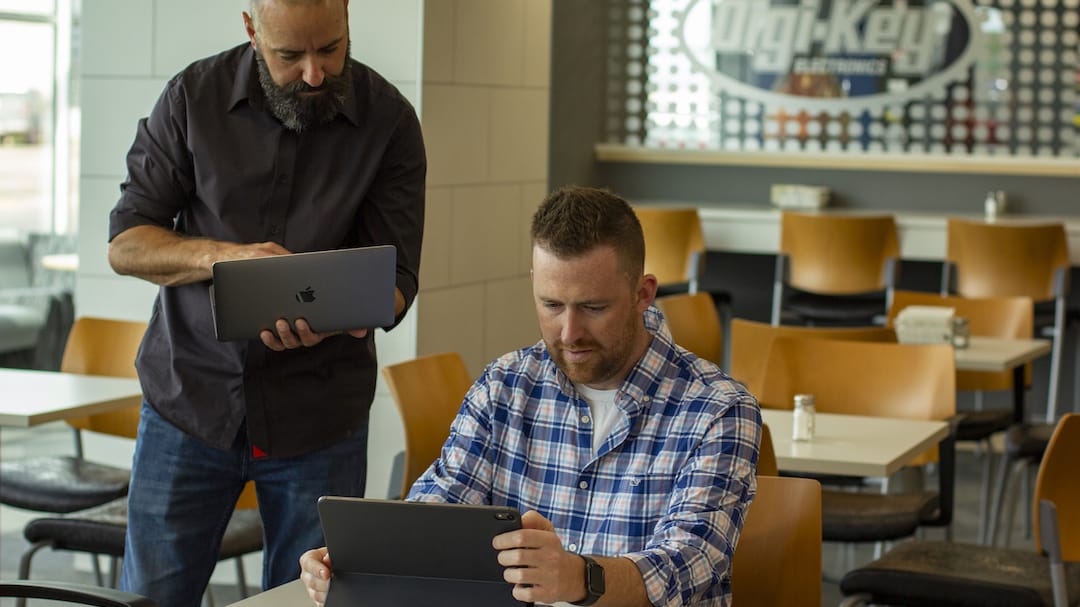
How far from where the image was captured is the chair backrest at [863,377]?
13.1 ft

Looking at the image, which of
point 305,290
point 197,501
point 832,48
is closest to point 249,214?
point 305,290

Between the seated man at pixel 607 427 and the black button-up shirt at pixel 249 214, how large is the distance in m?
0.55

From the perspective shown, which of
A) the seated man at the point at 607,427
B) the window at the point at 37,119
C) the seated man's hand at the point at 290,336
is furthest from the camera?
the window at the point at 37,119

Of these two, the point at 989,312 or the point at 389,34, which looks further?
the point at 989,312

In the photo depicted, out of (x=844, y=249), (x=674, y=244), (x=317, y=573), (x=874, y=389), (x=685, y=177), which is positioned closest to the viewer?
(x=317, y=573)

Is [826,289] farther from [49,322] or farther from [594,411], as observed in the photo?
[594,411]

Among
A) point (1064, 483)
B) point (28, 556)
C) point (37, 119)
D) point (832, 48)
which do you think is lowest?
point (28, 556)

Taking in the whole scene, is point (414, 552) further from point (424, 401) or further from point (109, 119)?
point (109, 119)

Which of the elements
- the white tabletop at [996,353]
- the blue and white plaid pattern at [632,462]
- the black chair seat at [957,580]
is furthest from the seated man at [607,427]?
the white tabletop at [996,353]

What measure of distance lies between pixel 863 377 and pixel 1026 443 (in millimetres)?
920

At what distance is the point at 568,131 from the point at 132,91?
151 inches

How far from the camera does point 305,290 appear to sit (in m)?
2.36

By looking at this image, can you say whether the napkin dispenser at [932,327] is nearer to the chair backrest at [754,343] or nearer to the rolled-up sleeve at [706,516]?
the chair backrest at [754,343]

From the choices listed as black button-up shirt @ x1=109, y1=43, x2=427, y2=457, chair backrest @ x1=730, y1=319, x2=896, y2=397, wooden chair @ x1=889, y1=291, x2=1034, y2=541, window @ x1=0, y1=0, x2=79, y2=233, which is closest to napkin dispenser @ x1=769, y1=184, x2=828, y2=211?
wooden chair @ x1=889, y1=291, x2=1034, y2=541
